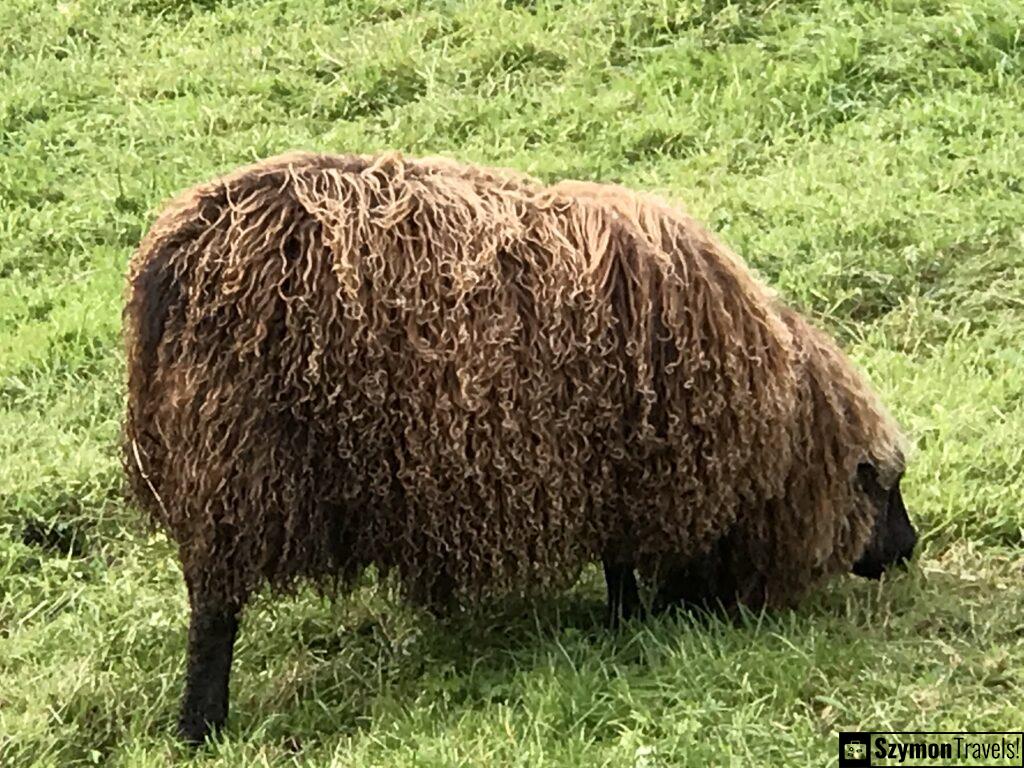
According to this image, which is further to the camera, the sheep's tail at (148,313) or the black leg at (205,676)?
the black leg at (205,676)

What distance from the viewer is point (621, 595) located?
4500mm

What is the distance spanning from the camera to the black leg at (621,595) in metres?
4.46

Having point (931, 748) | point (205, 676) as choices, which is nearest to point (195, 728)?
point (205, 676)

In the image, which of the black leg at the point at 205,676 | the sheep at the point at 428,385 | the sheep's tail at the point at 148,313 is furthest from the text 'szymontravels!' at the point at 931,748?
the sheep's tail at the point at 148,313

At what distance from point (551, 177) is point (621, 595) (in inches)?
150

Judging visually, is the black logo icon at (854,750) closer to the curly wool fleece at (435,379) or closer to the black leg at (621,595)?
the curly wool fleece at (435,379)

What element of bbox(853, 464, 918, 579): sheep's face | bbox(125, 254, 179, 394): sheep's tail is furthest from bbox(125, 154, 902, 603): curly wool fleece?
bbox(853, 464, 918, 579): sheep's face

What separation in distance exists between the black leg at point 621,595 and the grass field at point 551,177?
0.07 meters

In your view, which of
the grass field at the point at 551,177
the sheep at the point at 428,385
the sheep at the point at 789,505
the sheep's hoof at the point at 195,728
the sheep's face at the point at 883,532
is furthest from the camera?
the sheep's face at the point at 883,532

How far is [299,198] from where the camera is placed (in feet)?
12.8

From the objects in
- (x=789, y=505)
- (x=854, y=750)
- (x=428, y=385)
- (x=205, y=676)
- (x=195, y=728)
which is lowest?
(x=195, y=728)

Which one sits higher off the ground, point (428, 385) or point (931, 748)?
point (428, 385)

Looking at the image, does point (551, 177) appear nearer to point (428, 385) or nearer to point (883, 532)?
point (883, 532)

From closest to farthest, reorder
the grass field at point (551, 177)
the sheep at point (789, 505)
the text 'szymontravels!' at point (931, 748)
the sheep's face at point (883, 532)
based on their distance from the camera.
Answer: the text 'szymontravels!' at point (931, 748), the grass field at point (551, 177), the sheep at point (789, 505), the sheep's face at point (883, 532)
